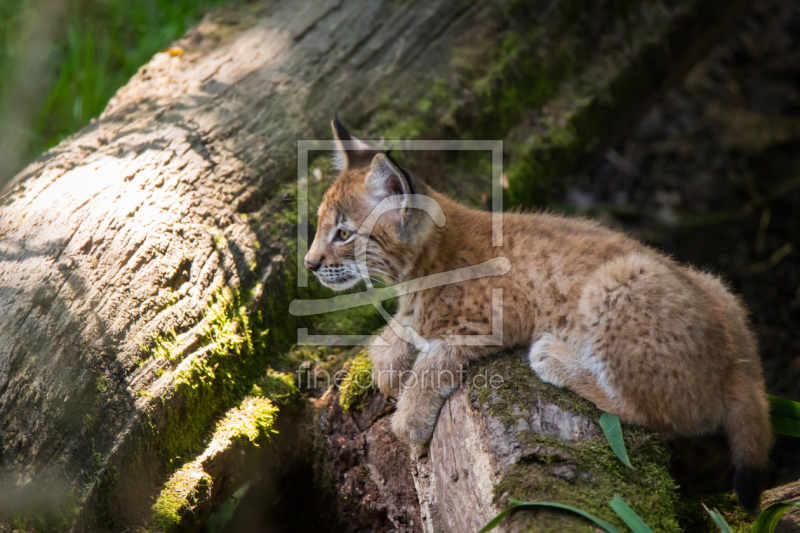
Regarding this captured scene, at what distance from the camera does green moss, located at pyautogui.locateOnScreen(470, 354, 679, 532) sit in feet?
8.06

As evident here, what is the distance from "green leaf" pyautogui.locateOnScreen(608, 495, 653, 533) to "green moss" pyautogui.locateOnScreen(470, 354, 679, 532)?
0.26ft

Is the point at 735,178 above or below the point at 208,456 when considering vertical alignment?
below

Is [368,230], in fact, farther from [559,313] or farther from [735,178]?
[735,178]

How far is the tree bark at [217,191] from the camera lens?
2799mm

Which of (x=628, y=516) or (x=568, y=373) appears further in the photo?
(x=568, y=373)

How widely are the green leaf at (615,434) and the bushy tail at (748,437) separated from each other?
0.56 metres

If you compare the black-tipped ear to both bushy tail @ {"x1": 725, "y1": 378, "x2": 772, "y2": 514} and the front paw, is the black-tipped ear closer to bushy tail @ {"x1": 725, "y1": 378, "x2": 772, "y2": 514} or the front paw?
the front paw

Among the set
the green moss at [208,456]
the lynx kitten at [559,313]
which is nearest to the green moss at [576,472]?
the lynx kitten at [559,313]

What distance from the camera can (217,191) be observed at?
3.92 meters

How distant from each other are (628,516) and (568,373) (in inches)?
31.5

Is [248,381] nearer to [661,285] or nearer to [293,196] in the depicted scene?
[293,196]

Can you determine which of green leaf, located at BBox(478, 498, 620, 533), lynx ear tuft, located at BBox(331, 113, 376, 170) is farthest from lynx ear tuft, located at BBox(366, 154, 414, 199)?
green leaf, located at BBox(478, 498, 620, 533)

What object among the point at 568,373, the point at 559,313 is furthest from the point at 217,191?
the point at 568,373

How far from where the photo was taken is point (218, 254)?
145 inches
